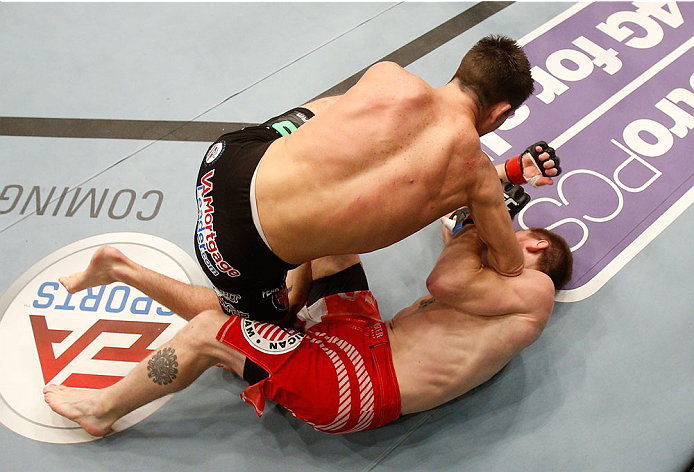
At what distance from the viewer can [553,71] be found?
10.8ft

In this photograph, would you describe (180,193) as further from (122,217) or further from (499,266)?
(499,266)

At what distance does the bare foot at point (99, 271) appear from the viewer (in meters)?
2.36

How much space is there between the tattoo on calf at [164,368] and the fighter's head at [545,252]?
137 cm

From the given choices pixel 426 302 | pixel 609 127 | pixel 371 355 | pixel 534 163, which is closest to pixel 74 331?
pixel 371 355

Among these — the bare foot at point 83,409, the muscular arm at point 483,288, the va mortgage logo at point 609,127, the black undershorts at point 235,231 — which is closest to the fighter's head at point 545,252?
the muscular arm at point 483,288

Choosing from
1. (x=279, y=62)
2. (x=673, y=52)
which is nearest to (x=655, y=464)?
(x=673, y=52)

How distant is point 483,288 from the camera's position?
2.07 metres

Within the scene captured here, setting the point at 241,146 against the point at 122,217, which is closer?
the point at 241,146

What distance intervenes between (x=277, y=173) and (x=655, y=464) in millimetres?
1771

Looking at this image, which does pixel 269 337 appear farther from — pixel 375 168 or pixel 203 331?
pixel 375 168

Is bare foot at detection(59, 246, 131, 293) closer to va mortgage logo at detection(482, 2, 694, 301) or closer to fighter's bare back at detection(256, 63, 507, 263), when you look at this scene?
fighter's bare back at detection(256, 63, 507, 263)

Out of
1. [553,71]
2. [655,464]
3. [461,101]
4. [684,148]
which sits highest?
[461,101]

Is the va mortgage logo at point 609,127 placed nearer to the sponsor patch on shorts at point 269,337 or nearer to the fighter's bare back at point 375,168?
Result: the fighter's bare back at point 375,168

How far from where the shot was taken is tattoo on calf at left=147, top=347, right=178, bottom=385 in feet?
7.05
